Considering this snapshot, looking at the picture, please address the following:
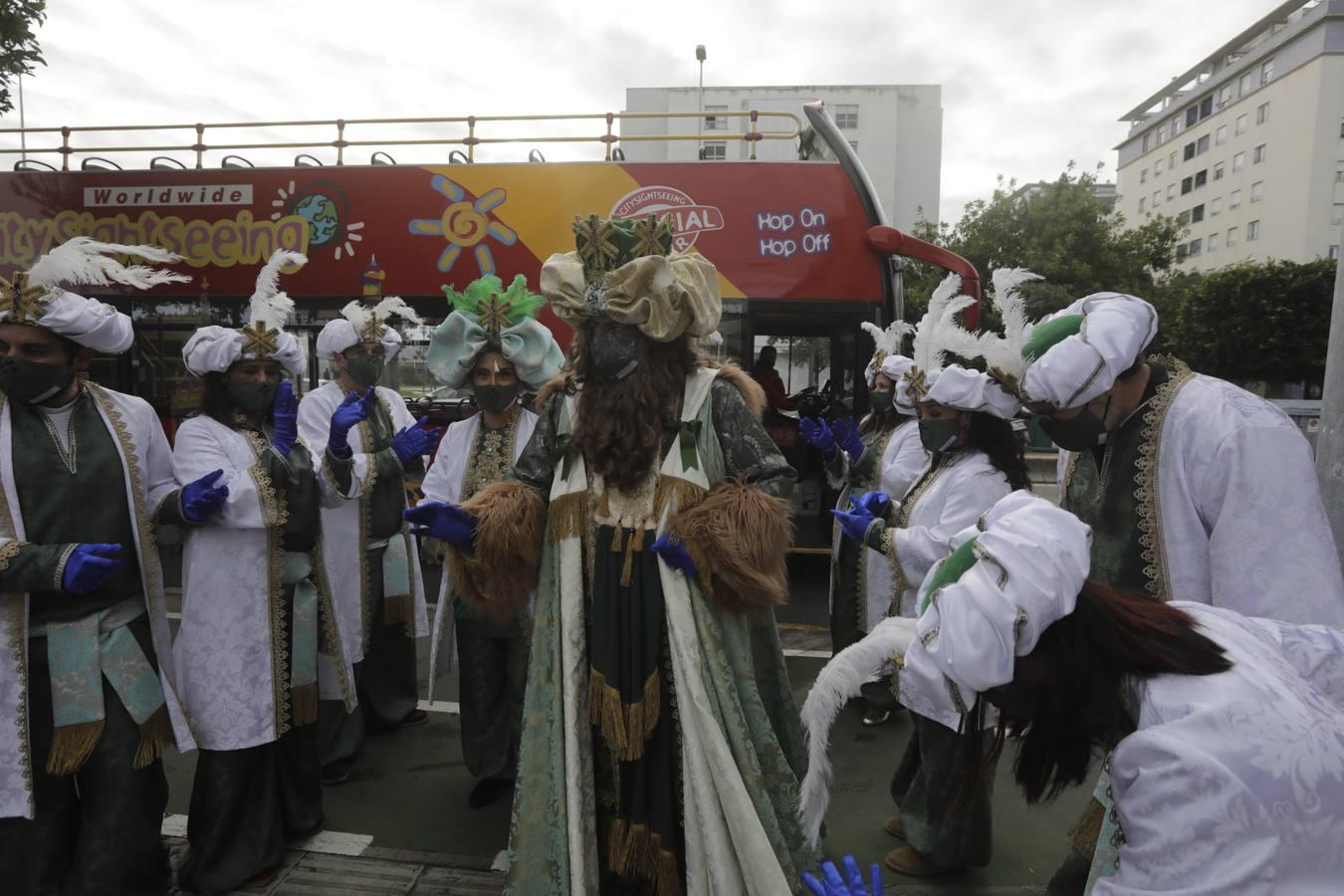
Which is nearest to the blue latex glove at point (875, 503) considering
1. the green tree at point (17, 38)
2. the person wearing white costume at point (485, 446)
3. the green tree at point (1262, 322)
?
the person wearing white costume at point (485, 446)

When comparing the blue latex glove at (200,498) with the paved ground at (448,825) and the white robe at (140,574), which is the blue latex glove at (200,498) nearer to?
the white robe at (140,574)

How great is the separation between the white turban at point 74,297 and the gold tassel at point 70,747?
1279 millimetres

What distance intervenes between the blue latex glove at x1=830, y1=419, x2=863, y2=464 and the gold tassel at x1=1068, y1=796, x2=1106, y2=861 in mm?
2778

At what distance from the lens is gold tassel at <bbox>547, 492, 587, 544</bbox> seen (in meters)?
2.66

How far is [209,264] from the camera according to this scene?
7.23m

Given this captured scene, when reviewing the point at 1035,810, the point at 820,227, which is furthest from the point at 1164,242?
the point at 1035,810

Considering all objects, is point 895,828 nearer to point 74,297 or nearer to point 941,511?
point 941,511

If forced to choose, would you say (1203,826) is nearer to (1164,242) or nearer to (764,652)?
(764,652)

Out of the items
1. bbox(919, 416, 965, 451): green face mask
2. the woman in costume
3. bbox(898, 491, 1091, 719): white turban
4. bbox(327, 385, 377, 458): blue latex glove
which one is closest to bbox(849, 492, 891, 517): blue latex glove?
bbox(919, 416, 965, 451): green face mask

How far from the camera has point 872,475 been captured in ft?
14.8

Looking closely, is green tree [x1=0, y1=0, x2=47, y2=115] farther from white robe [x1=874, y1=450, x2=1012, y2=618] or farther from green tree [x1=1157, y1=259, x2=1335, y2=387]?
green tree [x1=1157, y1=259, x2=1335, y2=387]

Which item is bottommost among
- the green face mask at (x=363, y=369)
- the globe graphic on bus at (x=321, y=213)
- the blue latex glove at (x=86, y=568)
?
the blue latex glove at (x=86, y=568)

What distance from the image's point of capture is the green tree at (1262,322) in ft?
59.6

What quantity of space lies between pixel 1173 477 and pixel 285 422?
3017mm
